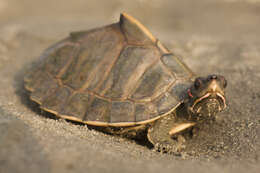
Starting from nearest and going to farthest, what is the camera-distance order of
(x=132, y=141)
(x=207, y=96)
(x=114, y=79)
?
(x=207, y=96)
(x=132, y=141)
(x=114, y=79)

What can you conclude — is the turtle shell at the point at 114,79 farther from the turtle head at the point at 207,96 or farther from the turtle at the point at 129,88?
the turtle head at the point at 207,96

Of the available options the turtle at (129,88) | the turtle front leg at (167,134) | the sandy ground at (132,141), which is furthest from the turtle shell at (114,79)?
the sandy ground at (132,141)

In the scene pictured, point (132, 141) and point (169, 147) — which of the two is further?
point (132, 141)

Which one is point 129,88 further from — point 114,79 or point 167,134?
point 167,134

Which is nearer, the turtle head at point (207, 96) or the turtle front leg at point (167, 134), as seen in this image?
the turtle head at point (207, 96)

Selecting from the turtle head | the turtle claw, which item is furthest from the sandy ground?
the turtle head

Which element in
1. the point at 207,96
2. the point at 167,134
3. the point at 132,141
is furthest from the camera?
the point at 132,141

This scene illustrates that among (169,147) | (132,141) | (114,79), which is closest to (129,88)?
(114,79)

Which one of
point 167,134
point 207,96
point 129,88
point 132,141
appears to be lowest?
point 132,141

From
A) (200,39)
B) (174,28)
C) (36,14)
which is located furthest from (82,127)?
(36,14)
